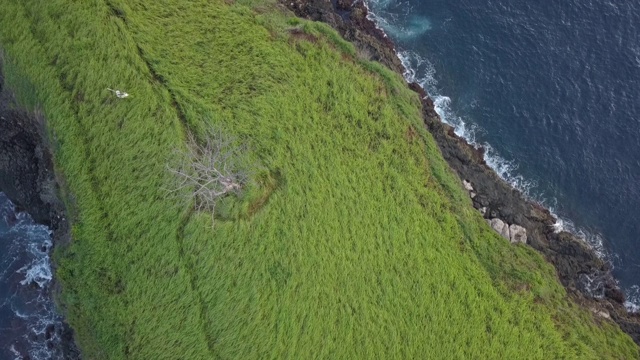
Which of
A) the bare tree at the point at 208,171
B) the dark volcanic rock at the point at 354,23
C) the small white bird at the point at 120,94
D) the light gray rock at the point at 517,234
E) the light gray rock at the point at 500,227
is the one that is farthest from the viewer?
the dark volcanic rock at the point at 354,23

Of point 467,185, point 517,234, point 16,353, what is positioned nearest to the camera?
point 16,353

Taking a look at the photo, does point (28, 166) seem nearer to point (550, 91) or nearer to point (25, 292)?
point (25, 292)

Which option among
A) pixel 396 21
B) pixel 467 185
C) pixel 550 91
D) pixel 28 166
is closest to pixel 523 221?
pixel 467 185

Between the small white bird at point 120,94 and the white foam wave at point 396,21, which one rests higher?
the white foam wave at point 396,21

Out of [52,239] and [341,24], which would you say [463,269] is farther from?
[52,239]

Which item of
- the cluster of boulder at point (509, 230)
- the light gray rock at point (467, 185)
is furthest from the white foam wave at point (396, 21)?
the cluster of boulder at point (509, 230)

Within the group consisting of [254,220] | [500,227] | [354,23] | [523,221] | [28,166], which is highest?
[354,23]

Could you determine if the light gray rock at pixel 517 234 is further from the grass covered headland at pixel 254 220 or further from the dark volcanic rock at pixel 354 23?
the dark volcanic rock at pixel 354 23
